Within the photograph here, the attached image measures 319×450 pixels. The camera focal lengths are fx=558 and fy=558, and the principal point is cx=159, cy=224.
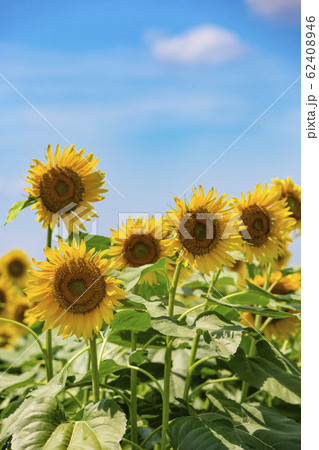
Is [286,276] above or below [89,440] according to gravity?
above

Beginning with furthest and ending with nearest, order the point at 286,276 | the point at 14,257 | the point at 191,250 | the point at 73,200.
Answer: the point at 14,257, the point at 286,276, the point at 73,200, the point at 191,250

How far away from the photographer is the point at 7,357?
7.11ft

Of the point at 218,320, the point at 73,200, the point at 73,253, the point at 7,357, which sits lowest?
the point at 7,357

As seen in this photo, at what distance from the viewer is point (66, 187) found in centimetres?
134

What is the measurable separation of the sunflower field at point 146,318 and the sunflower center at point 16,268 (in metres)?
0.96

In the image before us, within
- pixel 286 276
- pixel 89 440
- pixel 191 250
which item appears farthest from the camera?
pixel 286 276

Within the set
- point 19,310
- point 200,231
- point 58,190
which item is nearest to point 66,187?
point 58,190

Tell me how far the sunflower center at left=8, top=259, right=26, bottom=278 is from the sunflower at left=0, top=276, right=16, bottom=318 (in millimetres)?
76

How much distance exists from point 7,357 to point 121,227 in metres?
1.06

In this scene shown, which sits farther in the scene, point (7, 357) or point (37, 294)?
point (7, 357)

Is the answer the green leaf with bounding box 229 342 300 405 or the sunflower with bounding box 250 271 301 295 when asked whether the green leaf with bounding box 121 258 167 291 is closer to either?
the green leaf with bounding box 229 342 300 405

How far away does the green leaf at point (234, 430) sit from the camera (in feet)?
3.34

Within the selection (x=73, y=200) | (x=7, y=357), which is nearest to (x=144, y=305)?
(x=73, y=200)
